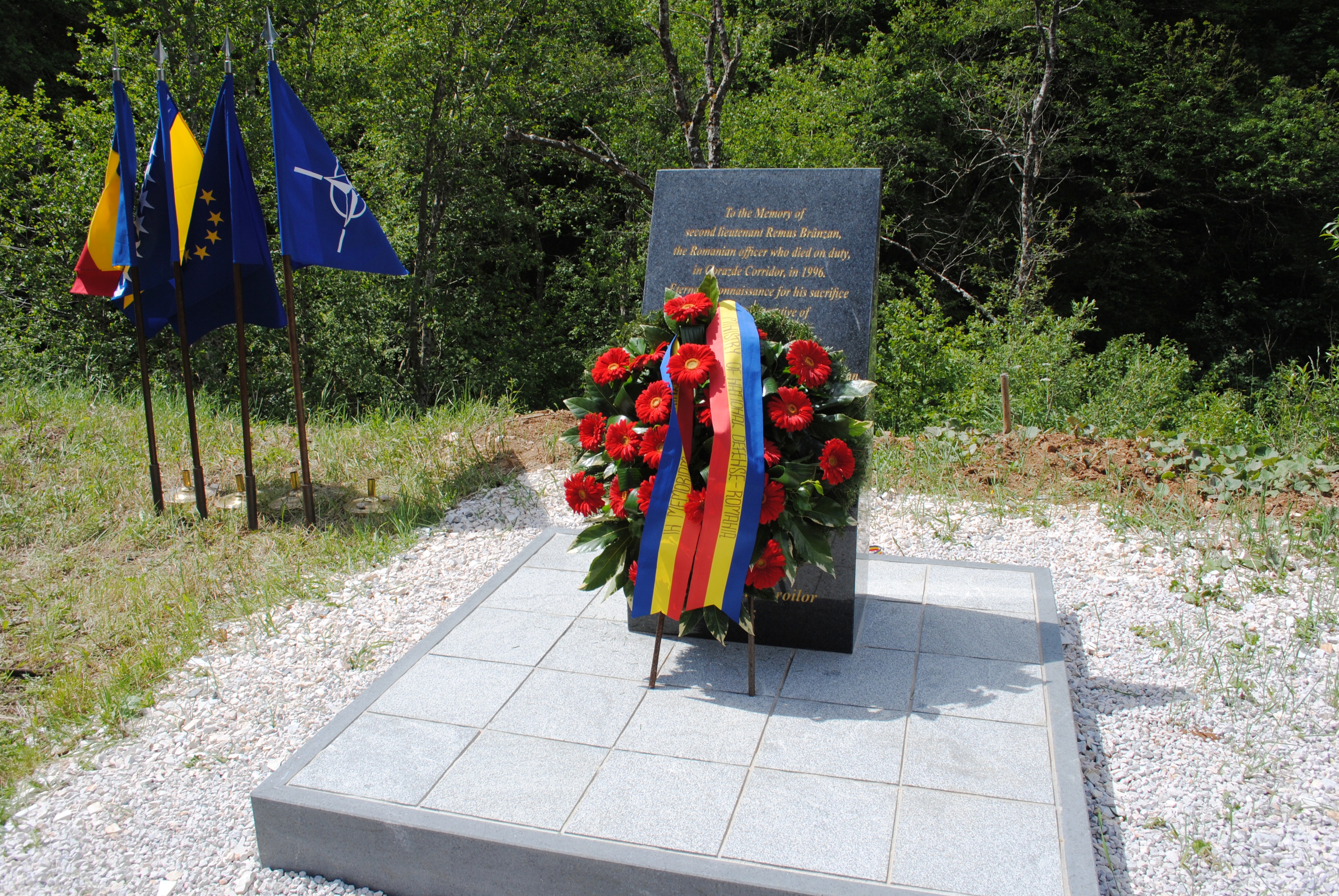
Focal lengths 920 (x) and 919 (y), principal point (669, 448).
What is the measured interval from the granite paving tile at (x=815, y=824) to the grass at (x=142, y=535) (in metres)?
2.33

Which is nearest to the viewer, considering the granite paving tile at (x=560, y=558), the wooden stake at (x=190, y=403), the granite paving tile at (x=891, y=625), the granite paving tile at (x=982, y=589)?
the granite paving tile at (x=891, y=625)

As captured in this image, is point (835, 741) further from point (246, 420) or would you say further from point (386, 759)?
point (246, 420)

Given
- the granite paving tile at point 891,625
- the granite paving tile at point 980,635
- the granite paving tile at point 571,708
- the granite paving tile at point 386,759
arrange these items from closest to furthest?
the granite paving tile at point 386,759 < the granite paving tile at point 571,708 < the granite paving tile at point 980,635 < the granite paving tile at point 891,625

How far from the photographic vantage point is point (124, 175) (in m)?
4.91

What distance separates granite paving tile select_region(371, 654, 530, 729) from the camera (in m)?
3.07

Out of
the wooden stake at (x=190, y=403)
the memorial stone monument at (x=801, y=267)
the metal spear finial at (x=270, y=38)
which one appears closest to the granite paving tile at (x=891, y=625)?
the memorial stone monument at (x=801, y=267)

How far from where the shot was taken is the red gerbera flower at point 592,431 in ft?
10.5

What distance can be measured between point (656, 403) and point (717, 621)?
2.52ft

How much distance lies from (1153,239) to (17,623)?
50.7 feet

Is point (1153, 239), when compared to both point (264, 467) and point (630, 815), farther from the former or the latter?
point (630, 815)

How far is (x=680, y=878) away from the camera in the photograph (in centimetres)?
230

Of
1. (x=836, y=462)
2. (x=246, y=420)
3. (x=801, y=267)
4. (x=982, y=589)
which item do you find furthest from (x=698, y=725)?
(x=246, y=420)

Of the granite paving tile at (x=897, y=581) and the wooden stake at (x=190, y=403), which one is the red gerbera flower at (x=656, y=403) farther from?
the wooden stake at (x=190, y=403)

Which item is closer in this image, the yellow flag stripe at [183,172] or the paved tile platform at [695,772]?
the paved tile platform at [695,772]
